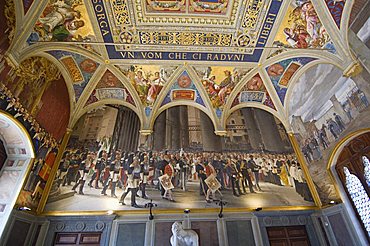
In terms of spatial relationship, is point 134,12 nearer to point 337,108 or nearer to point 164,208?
point 164,208

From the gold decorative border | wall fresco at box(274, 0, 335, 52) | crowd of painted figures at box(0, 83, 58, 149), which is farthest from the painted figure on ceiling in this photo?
crowd of painted figures at box(0, 83, 58, 149)

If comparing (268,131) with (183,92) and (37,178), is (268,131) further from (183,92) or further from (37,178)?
(37,178)

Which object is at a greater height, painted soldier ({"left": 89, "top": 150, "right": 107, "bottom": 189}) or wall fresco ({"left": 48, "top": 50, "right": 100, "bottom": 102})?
wall fresco ({"left": 48, "top": 50, "right": 100, "bottom": 102})

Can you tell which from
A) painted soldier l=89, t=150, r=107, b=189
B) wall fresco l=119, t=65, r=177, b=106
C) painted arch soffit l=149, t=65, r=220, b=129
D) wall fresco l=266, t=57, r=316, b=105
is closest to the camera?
painted soldier l=89, t=150, r=107, b=189

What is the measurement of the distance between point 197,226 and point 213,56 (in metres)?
7.04

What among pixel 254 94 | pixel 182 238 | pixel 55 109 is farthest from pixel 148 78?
pixel 182 238

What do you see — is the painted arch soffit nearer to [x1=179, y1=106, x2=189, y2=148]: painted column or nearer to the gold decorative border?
[x1=179, y1=106, x2=189, y2=148]: painted column

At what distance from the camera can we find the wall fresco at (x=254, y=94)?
Answer: 1097 centimetres

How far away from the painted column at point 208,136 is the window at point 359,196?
4813 millimetres

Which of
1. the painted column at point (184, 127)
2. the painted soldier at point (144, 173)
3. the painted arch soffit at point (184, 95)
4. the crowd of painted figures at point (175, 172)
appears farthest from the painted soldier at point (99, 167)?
the painted column at point (184, 127)

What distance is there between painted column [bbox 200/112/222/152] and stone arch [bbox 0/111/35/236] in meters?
6.80

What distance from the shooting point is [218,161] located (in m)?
9.54

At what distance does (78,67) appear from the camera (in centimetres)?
970

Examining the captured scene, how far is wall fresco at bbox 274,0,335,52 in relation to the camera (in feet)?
25.7
